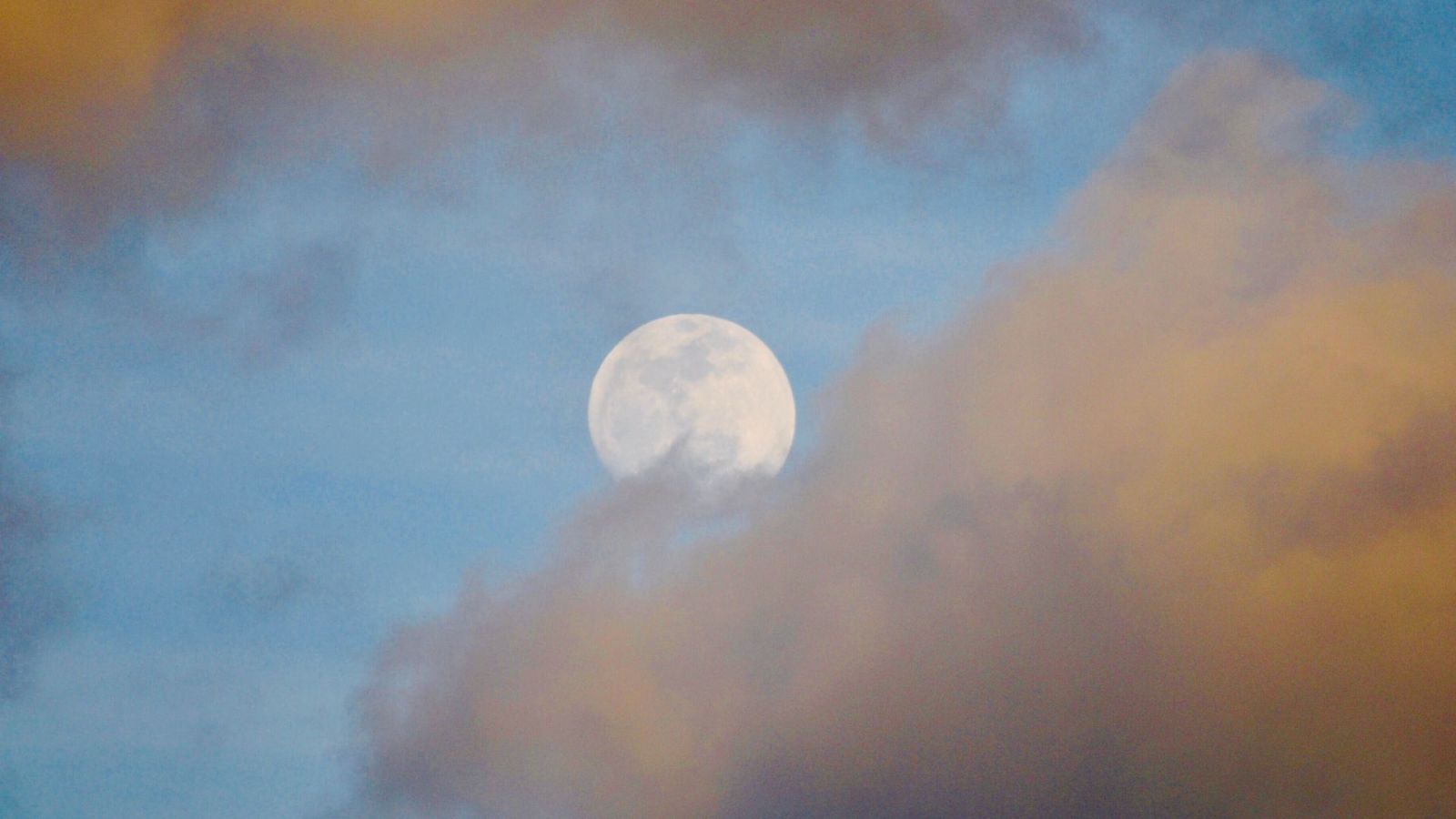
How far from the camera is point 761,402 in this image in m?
128

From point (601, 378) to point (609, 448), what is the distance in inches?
251

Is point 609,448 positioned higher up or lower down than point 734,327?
lower down

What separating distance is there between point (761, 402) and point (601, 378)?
13.1 metres

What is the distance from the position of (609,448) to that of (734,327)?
47.1 feet

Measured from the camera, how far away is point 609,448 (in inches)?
5044

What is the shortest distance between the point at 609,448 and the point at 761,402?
12.3m

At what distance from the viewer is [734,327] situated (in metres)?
133

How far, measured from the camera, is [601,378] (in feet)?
431

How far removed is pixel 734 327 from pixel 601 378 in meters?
11.4

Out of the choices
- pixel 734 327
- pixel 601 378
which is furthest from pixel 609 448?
pixel 734 327

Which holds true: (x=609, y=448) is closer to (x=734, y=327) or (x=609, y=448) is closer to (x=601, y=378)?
(x=601, y=378)

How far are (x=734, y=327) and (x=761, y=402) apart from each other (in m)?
7.78
